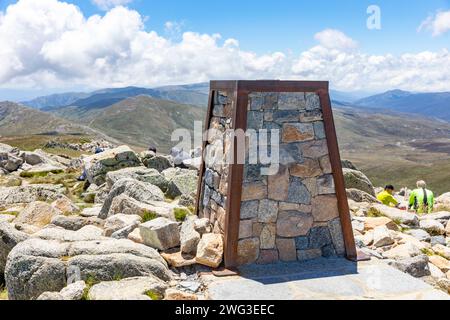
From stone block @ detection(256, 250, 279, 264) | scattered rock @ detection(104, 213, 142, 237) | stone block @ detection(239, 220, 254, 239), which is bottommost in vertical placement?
stone block @ detection(256, 250, 279, 264)

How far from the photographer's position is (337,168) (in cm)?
920

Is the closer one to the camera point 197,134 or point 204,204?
point 204,204

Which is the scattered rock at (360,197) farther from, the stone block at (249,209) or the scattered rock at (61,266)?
the scattered rock at (61,266)

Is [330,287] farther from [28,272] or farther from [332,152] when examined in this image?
[28,272]

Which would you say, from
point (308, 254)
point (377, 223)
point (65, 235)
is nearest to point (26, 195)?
point (65, 235)

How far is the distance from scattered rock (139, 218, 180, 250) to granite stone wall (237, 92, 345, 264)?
5.30 feet

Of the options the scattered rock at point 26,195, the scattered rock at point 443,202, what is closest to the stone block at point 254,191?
the scattered rock at point 26,195

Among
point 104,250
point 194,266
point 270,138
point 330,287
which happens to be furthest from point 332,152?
point 104,250

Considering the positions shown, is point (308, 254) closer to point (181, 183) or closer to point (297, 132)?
point (297, 132)

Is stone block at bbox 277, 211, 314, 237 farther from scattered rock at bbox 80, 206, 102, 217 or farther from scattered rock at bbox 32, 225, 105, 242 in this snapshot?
scattered rock at bbox 80, 206, 102, 217

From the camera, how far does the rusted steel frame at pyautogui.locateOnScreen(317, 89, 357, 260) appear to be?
9125mm

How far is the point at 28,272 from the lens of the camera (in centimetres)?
746

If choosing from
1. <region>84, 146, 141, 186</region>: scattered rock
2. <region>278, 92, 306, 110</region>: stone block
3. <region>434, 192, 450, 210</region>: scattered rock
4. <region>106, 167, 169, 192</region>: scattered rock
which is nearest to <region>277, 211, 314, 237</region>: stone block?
<region>278, 92, 306, 110</region>: stone block

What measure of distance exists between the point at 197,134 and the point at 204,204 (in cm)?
199
